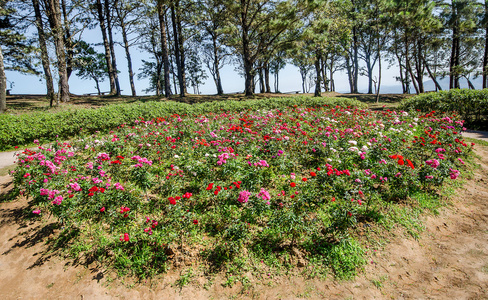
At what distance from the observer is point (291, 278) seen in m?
3.52

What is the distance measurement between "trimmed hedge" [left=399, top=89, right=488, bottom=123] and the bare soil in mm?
9071

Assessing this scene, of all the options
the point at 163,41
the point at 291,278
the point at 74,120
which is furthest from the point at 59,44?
the point at 291,278

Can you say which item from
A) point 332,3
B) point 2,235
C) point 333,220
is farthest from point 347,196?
point 332,3

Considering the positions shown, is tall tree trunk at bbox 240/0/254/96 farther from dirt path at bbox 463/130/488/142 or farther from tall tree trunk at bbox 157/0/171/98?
dirt path at bbox 463/130/488/142

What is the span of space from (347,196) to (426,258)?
156 centimetres

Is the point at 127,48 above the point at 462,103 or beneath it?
above

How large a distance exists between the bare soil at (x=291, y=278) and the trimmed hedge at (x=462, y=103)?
9.07m

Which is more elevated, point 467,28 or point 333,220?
point 467,28

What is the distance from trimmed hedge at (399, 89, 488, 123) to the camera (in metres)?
11.3

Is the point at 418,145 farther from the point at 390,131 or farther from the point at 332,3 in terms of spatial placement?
the point at 332,3

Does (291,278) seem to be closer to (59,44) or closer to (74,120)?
(74,120)

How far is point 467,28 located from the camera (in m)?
22.4

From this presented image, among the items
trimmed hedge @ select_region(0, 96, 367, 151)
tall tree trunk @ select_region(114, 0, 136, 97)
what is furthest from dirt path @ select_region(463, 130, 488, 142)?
tall tree trunk @ select_region(114, 0, 136, 97)

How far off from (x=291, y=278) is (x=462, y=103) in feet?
45.0
